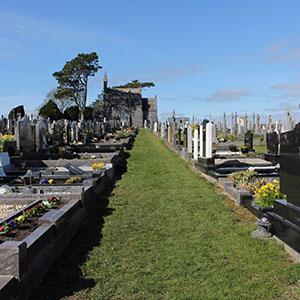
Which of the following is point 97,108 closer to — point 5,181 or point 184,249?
point 5,181

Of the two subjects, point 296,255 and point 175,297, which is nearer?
point 175,297

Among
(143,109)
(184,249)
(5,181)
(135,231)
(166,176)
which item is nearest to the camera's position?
(184,249)

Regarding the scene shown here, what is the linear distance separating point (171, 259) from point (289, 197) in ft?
6.15

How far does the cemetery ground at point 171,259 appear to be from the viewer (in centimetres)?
441

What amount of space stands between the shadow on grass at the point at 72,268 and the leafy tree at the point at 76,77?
70.4 m

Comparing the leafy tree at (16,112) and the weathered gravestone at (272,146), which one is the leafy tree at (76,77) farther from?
the weathered gravestone at (272,146)

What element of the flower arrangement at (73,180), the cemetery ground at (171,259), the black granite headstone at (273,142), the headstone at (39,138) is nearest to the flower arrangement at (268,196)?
the cemetery ground at (171,259)

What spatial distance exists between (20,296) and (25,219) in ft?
6.26

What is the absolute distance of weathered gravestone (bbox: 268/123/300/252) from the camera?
5.64 metres

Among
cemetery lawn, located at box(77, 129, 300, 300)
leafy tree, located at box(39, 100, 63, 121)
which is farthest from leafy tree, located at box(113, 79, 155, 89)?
cemetery lawn, located at box(77, 129, 300, 300)

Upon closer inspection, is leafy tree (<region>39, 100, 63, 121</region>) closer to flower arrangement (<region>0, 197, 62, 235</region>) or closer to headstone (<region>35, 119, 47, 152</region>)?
headstone (<region>35, 119, 47, 152</region>)

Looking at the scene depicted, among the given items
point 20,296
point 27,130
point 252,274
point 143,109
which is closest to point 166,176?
point 27,130

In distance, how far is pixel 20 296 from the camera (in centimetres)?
409

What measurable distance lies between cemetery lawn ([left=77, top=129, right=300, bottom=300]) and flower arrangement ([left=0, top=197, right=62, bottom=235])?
89 cm
